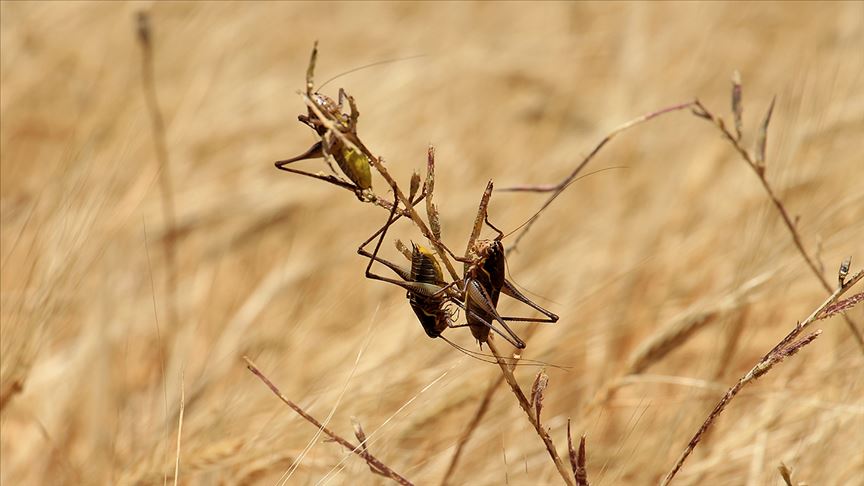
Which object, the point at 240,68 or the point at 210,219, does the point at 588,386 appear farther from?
the point at 240,68

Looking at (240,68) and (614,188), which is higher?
(240,68)

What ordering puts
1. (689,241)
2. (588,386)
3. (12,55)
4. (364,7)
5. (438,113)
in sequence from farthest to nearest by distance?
1. (364,7)
2. (438,113)
3. (12,55)
4. (689,241)
5. (588,386)

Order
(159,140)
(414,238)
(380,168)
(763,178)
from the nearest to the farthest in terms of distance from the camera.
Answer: (380,168)
(763,178)
(159,140)
(414,238)

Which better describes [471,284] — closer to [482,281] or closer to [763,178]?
[482,281]

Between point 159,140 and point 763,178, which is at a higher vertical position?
point 159,140

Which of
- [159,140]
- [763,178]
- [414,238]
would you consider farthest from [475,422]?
[414,238]

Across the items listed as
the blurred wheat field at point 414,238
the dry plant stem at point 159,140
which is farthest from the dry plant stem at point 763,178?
the dry plant stem at point 159,140

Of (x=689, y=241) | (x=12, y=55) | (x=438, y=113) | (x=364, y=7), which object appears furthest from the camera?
(x=364, y=7)

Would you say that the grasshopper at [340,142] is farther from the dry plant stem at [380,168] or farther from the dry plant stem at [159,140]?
the dry plant stem at [159,140]

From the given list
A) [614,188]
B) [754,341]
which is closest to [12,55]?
[614,188]
